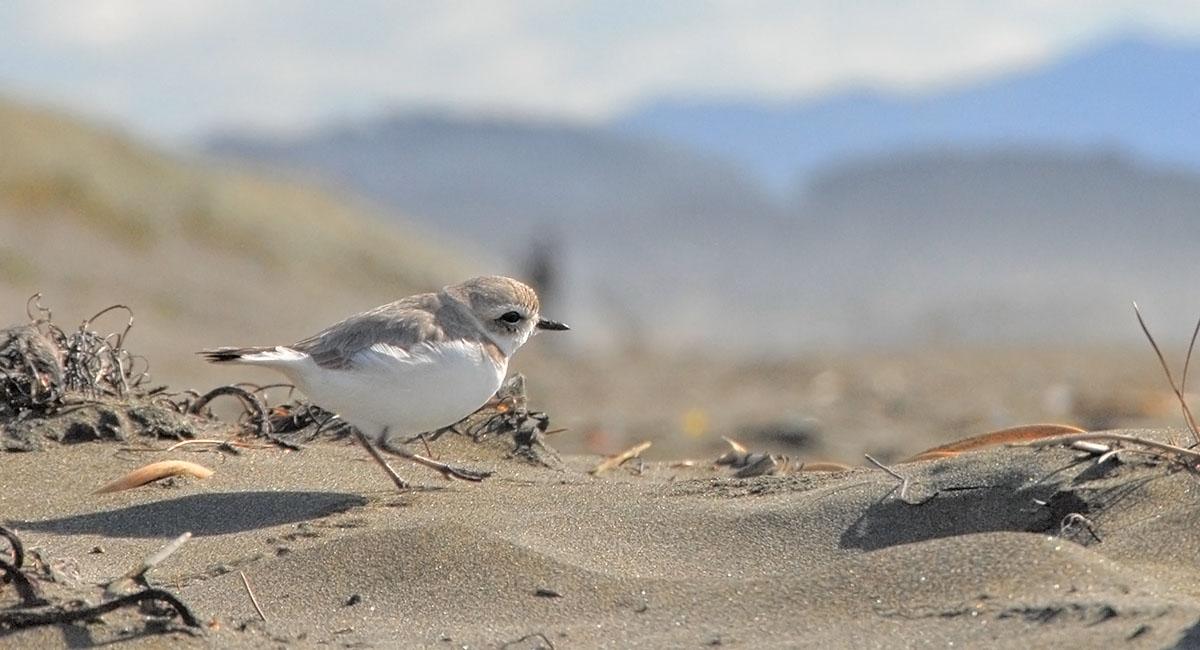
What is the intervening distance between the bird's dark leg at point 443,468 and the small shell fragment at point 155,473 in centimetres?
59

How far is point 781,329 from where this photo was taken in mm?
42906

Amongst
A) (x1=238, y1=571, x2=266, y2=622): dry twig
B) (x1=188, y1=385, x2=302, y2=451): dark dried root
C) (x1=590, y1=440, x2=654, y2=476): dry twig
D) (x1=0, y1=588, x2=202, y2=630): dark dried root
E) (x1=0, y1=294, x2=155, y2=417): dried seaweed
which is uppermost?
(x1=0, y1=294, x2=155, y2=417): dried seaweed

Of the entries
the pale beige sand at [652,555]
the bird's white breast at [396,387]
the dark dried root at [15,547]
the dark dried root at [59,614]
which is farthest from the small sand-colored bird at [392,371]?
the dark dried root at [59,614]

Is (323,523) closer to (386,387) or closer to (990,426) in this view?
(386,387)

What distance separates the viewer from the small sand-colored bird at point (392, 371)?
473 centimetres

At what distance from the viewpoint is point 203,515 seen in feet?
14.1

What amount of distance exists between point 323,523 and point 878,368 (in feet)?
44.7

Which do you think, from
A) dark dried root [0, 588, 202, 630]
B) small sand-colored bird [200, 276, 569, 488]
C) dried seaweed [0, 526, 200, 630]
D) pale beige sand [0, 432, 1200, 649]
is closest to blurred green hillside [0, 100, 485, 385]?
small sand-colored bird [200, 276, 569, 488]

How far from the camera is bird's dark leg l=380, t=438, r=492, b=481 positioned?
Result: 15.7 feet

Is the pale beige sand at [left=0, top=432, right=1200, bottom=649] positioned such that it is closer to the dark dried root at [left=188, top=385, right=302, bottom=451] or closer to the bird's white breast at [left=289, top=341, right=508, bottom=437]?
the bird's white breast at [left=289, top=341, right=508, bottom=437]

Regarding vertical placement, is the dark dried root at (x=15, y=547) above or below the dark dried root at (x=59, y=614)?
above

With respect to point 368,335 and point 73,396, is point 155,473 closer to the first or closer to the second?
point 73,396

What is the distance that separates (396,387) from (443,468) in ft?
1.02

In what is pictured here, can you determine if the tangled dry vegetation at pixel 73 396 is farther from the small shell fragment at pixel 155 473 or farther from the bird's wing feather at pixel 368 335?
the bird's wing feather at pixel 368 335
